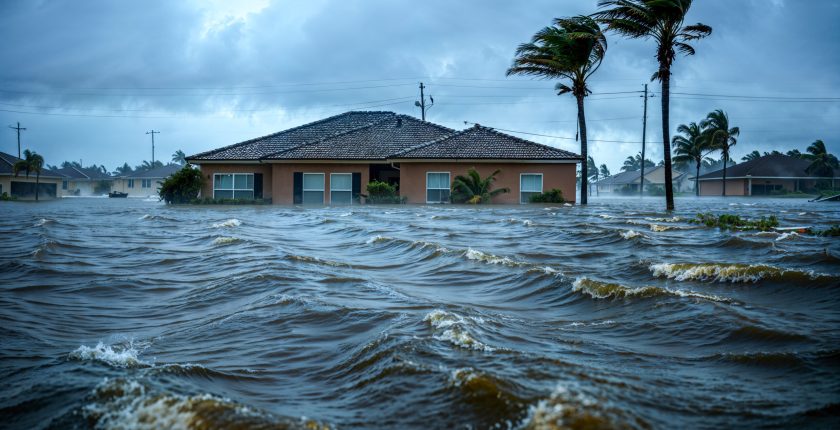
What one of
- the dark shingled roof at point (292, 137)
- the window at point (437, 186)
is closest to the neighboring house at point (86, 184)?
the dark shingled roof at point (292, 137)

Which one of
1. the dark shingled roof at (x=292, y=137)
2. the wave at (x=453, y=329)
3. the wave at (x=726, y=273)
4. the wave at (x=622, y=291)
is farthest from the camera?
the dark shingled roof at (x=292, y=137)

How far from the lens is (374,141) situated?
1319 inches

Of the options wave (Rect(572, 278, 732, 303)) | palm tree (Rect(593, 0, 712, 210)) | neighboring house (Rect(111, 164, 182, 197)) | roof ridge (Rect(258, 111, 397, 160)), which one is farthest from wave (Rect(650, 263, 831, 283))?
neighboring house (Rect(111, 164, 182, 197))

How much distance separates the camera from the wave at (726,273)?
7.11m

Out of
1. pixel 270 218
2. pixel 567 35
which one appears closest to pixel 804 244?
pixel 270 218

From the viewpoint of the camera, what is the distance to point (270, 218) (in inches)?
781

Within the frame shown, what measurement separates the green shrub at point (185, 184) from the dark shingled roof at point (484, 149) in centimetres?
938

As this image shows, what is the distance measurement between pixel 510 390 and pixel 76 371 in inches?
106

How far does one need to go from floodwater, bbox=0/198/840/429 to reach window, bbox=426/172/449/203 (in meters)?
19.5

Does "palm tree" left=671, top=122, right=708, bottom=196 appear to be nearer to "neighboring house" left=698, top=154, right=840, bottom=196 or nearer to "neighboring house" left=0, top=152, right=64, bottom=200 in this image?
"neighboring house" left=698, top=154, right=840, bottom=196

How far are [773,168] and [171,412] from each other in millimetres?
66120

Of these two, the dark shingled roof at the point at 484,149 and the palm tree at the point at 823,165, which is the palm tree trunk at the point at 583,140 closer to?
the dark shingled roof at the point at 484,149

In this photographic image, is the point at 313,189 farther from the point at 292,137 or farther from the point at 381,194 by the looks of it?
the point at 292,137

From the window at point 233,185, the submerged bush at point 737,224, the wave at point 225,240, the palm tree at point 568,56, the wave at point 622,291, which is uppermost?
the palm tree at point 568,56
